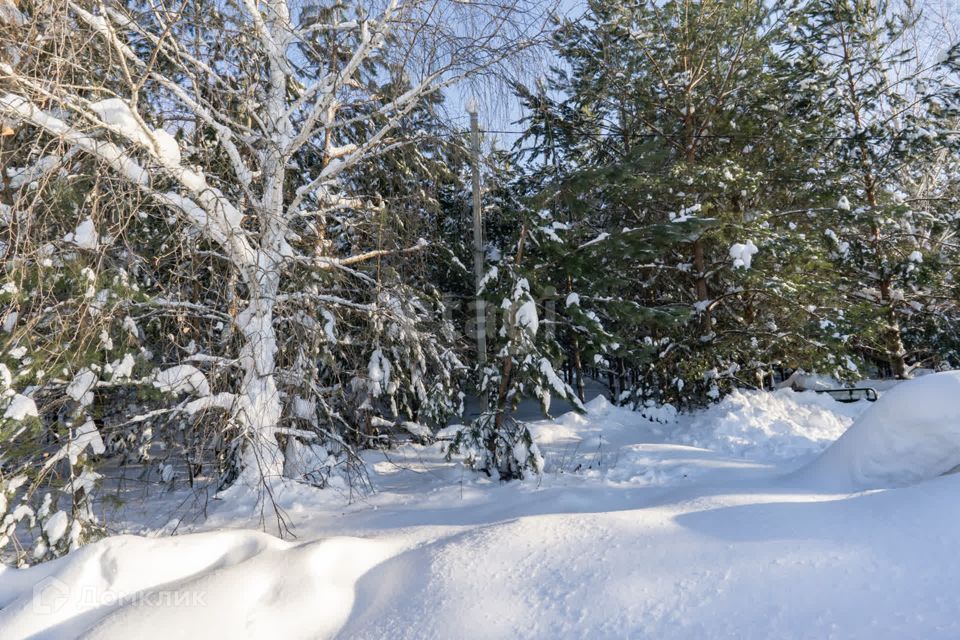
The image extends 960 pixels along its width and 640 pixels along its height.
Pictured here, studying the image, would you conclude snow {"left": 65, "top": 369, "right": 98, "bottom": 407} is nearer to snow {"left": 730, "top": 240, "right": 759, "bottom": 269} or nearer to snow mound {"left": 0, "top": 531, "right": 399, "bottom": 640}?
snow mound {"left": 0, "top": 531, "right": 399, "bottom": 640}

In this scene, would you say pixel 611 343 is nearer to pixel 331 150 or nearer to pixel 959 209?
pixel 331 150

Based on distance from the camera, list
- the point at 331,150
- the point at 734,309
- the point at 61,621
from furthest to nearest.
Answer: the point at 734,309
the point at 331,150
the point at 61,621

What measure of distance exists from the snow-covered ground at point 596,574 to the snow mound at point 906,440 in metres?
0.01

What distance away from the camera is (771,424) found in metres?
7.83

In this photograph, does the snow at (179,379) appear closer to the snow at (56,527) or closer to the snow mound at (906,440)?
the snow at (56,527)

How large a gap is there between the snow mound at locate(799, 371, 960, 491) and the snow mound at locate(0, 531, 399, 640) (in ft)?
11.0

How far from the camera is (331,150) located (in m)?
5.73

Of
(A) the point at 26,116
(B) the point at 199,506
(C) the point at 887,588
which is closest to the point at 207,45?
(A) the point at 26,116

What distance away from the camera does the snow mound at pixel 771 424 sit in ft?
22.3

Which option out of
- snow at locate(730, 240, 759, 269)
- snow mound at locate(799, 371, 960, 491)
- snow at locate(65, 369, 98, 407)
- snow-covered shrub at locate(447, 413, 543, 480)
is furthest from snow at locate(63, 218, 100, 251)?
snow at locate(730, 240, 759, 269)

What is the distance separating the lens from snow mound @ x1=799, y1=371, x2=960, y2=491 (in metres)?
3.66

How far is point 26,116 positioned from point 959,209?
45.5 feet

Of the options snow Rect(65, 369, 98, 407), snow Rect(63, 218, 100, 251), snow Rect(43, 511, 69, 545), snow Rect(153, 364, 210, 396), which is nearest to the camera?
snow Rect(63, 218, 100, 251)

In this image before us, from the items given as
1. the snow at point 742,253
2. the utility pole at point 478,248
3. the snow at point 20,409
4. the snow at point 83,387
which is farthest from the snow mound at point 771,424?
the snow at point 20,409
